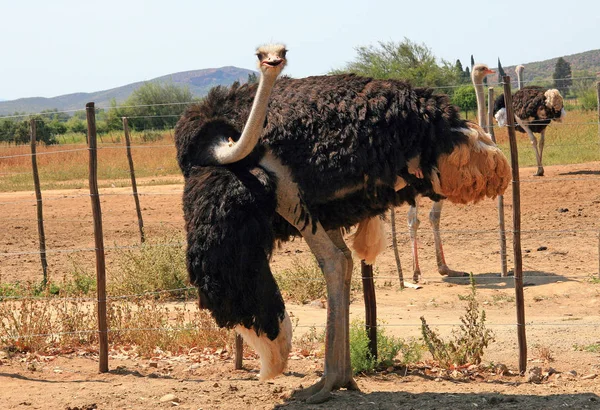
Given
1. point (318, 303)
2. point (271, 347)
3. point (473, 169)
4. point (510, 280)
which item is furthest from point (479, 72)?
point (271, 347)

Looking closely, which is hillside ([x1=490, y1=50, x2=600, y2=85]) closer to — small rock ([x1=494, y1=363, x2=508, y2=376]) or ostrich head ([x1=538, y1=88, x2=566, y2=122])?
ostrich head ([x1=538, y1=88, x2=566, y2=122])

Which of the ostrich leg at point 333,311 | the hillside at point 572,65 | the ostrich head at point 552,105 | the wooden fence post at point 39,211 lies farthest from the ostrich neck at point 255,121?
the hillside at point 572,65

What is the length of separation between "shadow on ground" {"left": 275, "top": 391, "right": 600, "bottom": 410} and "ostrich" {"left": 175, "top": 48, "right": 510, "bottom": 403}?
0.36ft

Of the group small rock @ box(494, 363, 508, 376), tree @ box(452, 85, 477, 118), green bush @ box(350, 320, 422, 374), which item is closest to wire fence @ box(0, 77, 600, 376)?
green bush @ box(350, 320, 422, 374)

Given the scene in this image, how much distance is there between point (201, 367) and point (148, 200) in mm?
9344

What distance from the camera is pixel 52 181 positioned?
20.2 m

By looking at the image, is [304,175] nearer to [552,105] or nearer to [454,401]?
[454,401]

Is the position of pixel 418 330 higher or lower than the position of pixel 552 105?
lower

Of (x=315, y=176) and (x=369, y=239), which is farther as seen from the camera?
(x=369, y=239)

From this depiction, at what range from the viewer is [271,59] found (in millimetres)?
4656

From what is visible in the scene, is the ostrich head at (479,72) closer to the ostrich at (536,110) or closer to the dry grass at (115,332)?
the dry grass at (115,332)

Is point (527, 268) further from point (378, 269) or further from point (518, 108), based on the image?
point (518, 108)

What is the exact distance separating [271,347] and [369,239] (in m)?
0.96

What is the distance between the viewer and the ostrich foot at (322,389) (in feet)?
16.5
